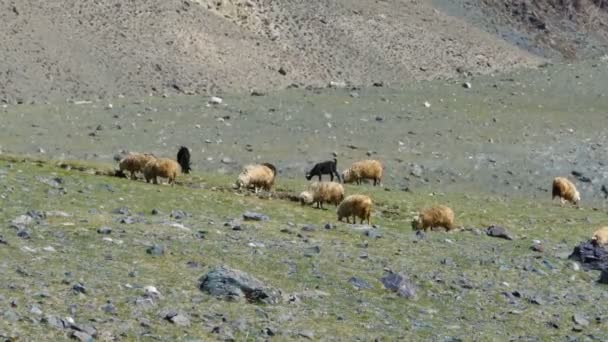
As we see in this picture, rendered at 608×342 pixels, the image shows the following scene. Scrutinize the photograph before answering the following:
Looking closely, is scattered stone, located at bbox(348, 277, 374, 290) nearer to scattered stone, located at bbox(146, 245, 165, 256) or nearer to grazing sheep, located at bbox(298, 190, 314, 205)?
scattered stone, located at bbox(146, 245, 165, 256)

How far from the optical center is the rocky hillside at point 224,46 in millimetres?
50344

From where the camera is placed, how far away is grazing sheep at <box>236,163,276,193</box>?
28.9m

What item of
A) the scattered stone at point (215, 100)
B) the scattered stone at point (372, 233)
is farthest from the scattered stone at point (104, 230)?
the scattered stone at point (215, 100)

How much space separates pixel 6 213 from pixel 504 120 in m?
29.5

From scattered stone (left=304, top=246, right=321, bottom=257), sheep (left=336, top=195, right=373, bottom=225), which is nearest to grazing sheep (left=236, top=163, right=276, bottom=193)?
sheep (left=336, top=195, right=373, bottom=225)

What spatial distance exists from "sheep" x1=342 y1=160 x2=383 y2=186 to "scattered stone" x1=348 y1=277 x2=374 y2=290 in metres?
17.1

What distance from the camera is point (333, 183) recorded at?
27312mm

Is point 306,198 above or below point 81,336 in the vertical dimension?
below

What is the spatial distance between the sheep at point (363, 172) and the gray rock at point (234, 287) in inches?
733

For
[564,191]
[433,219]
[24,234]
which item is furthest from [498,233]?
[564,191]

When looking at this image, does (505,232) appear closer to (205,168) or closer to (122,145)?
(205,168)

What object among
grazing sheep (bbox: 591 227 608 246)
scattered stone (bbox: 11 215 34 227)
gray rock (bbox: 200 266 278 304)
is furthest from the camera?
grazing sheep (bbox: 591 227 608 246)

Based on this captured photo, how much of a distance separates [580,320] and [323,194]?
10.7 m

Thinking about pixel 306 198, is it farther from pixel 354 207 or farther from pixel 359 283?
pixel 359 283
